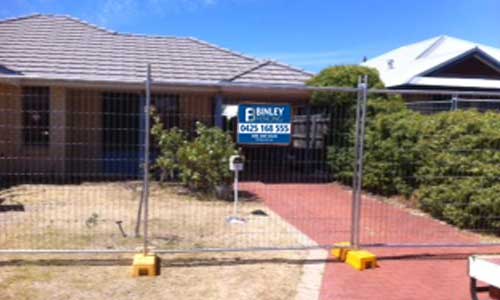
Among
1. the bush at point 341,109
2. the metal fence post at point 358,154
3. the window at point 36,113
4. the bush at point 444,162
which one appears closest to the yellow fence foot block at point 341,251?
the metal fence post at point 358,154

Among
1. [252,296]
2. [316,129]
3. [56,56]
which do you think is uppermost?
[56,56]

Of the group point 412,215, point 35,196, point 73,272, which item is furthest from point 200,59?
point 73,272

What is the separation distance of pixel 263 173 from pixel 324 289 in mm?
7995

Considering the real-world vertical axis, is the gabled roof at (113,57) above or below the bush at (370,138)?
above

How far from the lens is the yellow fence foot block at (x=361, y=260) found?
21.0ft

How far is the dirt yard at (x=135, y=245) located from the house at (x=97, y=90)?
2.38 metres

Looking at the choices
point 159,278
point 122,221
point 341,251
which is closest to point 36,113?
point 122,221

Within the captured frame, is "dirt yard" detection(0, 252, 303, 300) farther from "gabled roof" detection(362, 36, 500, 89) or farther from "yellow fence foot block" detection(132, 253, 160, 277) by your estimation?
"gabled roof" detection(362, 36, 500, 89)

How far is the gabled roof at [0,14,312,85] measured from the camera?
1486cm

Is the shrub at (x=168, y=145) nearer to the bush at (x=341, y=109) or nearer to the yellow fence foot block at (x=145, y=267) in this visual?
the bush at (x=341, y=109)

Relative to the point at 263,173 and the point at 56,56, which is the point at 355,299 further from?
the point at 56,56

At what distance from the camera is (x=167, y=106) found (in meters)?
16.0

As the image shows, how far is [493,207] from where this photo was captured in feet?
28.3

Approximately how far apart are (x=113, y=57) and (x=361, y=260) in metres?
11.9
